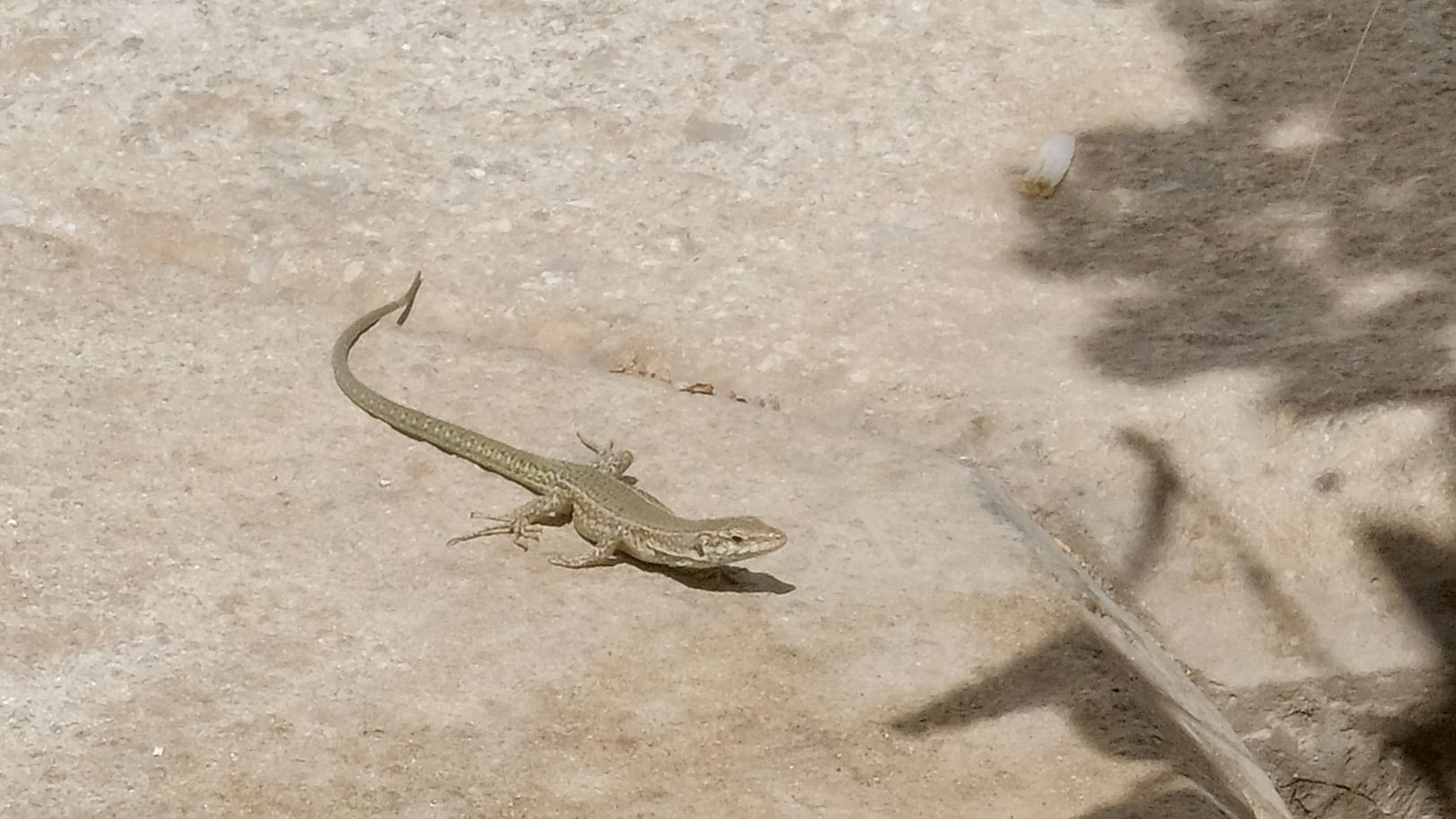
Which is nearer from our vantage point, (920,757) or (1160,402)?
(920,757)

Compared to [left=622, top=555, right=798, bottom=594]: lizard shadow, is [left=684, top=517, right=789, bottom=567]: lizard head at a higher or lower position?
higher

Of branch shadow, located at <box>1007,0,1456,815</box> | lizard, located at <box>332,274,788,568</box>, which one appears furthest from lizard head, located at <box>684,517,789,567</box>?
branch shadow, located at <box>1007,0,1456,815</box>

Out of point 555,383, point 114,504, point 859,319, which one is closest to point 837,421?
point 859,319

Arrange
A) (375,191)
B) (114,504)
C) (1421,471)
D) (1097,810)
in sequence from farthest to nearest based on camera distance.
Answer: (375,191) → (1421,471) → (114,504) → (1097,810)

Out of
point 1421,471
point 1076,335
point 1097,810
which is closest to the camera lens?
point 1097,810

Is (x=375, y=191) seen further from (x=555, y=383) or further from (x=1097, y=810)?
(x=1097, y=810)

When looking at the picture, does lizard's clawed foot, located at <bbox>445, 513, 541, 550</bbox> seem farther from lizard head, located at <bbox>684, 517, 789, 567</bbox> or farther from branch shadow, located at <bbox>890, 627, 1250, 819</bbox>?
branch shadow, located at <bbox>890, 627, 1250, 819</bbox>

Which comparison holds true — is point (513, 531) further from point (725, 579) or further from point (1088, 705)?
point (1088, 705)
